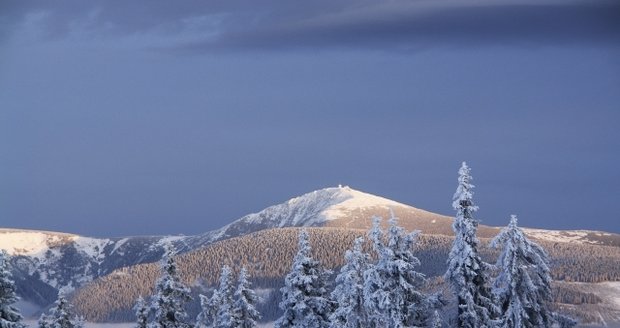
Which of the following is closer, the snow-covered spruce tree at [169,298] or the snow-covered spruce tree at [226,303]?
the snow-covered spruce tree at [169,298]

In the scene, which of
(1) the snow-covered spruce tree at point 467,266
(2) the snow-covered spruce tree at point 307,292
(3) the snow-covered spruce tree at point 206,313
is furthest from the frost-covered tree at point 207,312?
(1) the snow-covered spruce tree at point 467,266

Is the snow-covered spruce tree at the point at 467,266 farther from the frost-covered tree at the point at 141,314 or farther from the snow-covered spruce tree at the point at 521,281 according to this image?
the frost-covered tree at the point at 141,314

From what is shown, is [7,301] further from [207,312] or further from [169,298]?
[207,312]

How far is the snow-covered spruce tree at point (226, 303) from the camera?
5700 cm

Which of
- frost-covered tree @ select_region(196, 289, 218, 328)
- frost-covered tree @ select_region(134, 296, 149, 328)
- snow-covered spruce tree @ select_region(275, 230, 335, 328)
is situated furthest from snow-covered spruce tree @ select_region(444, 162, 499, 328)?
frost-covered tree @ select_region(196, 289, 218, 328)

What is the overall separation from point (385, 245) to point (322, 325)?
9.11 metres

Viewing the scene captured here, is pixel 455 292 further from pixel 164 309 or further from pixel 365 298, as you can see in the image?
pixel 164 309

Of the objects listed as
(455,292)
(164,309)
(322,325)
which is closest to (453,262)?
(455,292)

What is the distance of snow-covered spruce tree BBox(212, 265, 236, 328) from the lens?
187 ft

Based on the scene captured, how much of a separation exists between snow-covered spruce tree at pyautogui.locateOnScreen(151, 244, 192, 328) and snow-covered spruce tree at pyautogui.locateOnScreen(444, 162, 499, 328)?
55.2ft

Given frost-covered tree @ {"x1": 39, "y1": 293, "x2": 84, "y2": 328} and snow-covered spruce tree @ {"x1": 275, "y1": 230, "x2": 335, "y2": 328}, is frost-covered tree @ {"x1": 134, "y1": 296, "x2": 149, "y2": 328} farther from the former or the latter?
snow-covered spruce tree @ {"x1": 275, "y1": 230, "x2": 335, "y2": 328}

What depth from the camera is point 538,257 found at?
44.1 meters

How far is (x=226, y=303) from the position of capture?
191 feet

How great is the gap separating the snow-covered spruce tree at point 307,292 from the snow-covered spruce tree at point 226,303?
5.10 meters
